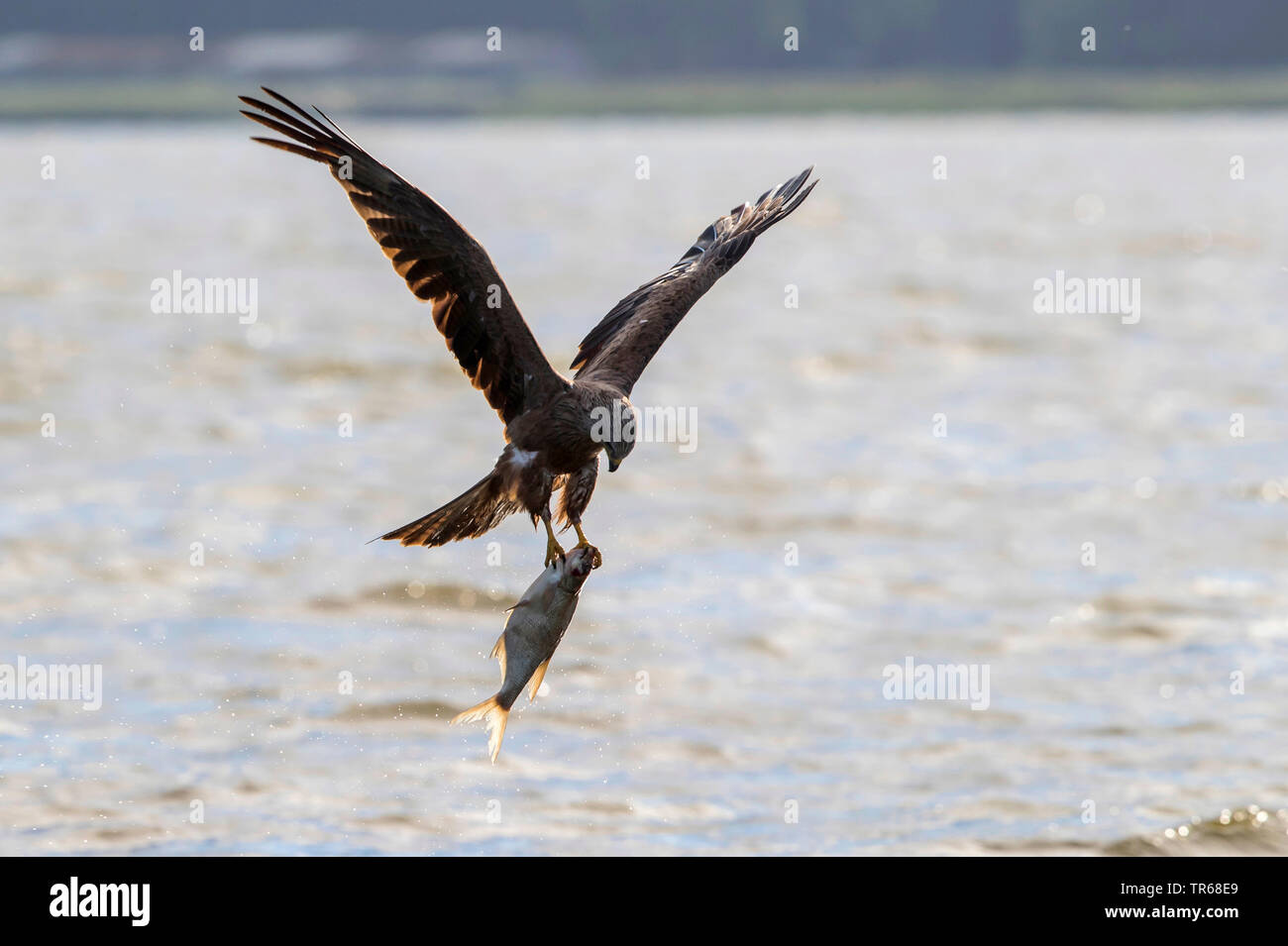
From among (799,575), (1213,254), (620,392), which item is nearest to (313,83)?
(1213,254)

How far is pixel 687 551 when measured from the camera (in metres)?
21.1

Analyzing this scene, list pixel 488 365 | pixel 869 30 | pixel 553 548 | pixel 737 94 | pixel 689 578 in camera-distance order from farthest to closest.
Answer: pixel 869 30
pixel 737 94
pixel 689 578
pixel 488 365
pixel 553 548

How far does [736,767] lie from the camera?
14.8m

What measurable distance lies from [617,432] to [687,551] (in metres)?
11.7

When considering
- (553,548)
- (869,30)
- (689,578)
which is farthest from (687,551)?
(869,30)

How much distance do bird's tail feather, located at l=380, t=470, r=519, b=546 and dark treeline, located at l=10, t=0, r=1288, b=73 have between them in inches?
4051

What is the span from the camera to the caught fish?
28.9 ft

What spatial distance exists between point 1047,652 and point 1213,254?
3671cm

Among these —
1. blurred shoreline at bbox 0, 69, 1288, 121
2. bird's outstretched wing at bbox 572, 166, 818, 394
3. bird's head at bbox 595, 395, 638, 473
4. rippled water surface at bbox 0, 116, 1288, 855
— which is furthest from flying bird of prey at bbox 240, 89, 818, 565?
blurred shoreline at bbox 0, 69, 1288, 121

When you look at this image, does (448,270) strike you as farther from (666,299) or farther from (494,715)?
(494,715)

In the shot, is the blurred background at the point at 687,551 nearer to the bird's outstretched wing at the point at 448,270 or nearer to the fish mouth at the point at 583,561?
the bird's outstretched wing at the point at 448,270

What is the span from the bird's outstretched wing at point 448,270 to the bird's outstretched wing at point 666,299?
1.94 feet

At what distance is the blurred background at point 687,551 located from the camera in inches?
551

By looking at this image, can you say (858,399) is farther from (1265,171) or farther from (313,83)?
(313,83)
